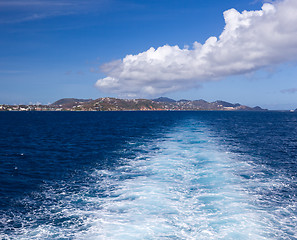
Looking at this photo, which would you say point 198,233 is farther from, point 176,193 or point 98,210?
point 98,210

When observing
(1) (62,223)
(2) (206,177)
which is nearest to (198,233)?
(1) (62,223)

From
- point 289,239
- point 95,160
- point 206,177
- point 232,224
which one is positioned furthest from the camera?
point 95,160

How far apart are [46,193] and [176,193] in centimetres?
1157

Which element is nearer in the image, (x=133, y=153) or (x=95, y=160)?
(x=95, y=160)

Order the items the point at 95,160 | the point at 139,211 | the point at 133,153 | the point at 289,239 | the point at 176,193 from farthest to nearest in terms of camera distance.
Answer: the point at 133,153
the point at 95,160
the point at 176,193
the point at 139,211
the point at 289,239

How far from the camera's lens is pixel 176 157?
3203 centimetres

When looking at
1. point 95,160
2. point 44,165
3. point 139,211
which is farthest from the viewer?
point 95,160

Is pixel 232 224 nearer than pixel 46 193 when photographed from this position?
Yes

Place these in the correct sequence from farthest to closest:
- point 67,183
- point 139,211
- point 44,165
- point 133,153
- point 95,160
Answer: point 133,153
point 95,160
point 44,165
point 67,183
point 139,211

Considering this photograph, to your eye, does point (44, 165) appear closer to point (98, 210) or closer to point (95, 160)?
point (95, 160)

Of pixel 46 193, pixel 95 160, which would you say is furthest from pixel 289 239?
pixel 95 160

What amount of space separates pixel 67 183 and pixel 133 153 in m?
15.9

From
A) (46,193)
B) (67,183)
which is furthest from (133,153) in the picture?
(46,193)

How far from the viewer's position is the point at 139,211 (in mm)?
14688
